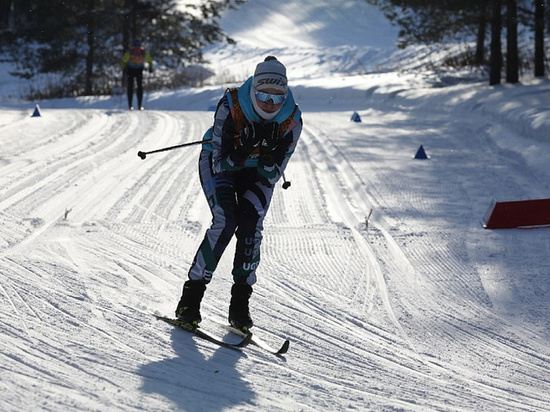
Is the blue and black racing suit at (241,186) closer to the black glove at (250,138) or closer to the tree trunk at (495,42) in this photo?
the black glove at (250,138)

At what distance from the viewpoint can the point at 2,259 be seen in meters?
5.70

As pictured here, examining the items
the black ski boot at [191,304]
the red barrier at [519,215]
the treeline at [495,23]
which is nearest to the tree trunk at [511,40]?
the treeline at [495,23]

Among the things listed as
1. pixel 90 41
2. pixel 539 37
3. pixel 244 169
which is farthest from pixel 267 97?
pixel 90 41

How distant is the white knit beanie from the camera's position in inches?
173

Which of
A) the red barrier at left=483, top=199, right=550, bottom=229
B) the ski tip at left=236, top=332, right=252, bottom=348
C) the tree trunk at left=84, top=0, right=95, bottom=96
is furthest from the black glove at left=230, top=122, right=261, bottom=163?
the tree trunk at left=84, top=0, right=95, bottom=96

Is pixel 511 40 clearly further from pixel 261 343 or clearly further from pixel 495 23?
pixel 261 343

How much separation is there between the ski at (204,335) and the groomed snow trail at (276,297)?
0.18 feet

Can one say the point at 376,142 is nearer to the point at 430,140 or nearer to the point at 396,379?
the point at 430,140

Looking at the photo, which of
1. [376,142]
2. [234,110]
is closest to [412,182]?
[376,142]

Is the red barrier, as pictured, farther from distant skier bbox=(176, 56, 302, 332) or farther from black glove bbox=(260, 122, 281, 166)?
black glove bbox=(260, 122, 281, 166)

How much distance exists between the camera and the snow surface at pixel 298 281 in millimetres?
3834

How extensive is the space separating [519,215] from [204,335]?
3.99m

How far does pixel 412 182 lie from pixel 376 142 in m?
3.48

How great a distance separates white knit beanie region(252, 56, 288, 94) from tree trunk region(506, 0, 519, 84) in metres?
15.6
